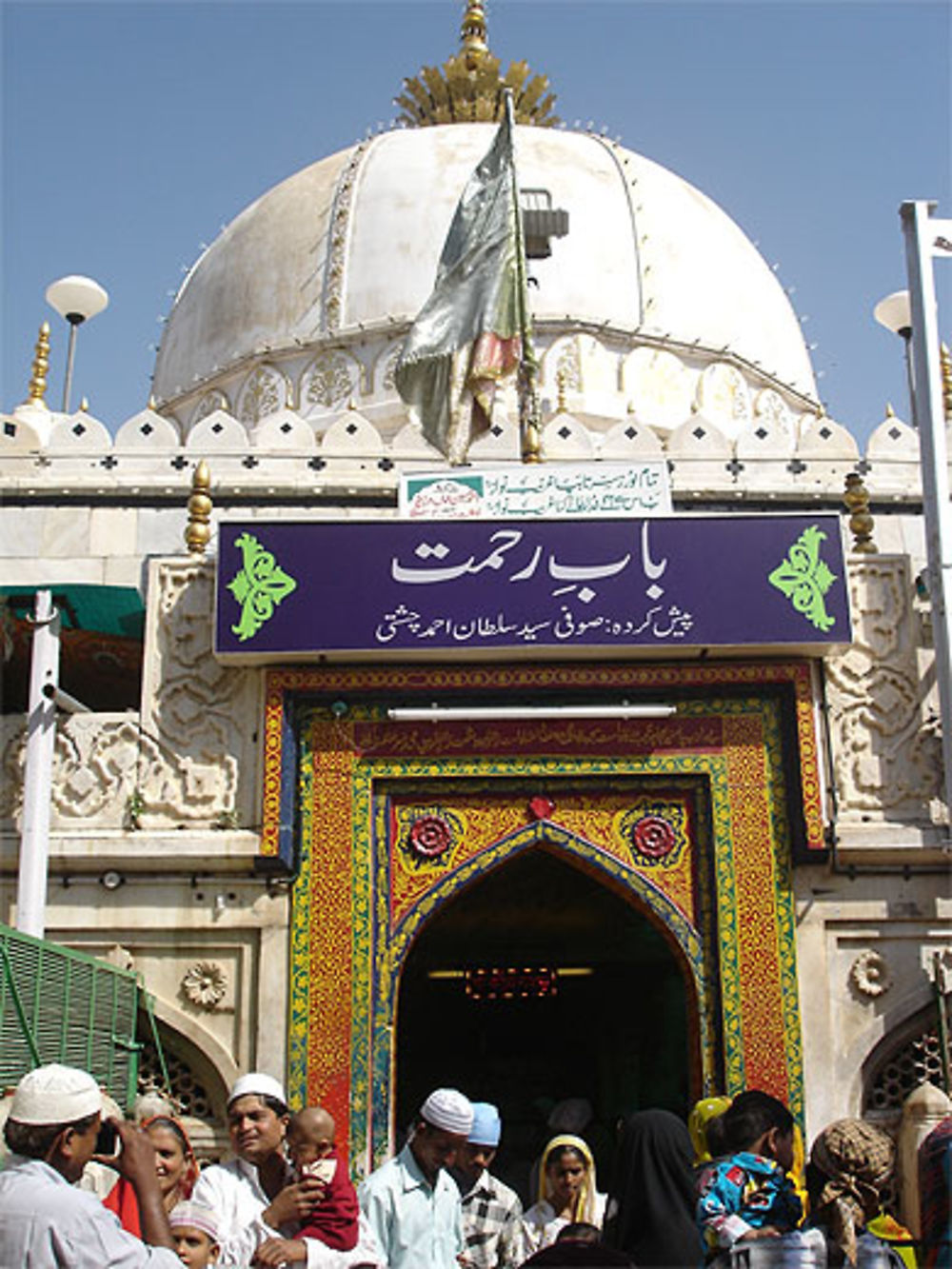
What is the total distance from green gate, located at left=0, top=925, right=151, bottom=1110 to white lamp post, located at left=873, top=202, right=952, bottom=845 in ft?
14.1

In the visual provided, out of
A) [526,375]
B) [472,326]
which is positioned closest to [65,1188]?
[526,375]

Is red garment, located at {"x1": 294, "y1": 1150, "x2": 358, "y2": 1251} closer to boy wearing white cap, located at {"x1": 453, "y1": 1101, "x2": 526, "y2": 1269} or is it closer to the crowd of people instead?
the crowd of people

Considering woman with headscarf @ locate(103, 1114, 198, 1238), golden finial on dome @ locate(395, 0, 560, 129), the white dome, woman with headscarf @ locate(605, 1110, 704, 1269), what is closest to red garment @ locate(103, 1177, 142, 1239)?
woman with headscarf @ locate(103, 1114, 198, 1238)

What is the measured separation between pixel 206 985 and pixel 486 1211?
347 centimetres

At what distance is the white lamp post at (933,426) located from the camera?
769 centimetres

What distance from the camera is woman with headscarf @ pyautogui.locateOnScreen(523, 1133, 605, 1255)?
5.84m

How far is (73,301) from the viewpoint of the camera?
46.3ft

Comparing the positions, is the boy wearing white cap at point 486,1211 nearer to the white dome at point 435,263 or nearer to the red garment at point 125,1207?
the red garment at point 125,1207

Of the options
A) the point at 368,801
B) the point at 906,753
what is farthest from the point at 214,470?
the point at 906,753

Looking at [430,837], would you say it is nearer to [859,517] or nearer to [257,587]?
[257,587]

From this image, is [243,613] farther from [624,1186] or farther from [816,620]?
[624,1186]

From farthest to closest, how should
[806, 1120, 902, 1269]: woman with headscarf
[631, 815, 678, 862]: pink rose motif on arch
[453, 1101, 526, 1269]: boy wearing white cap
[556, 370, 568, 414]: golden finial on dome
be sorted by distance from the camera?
[556, 370, 568, 414]: golden finial on dome → [631, 815, 678, 862]: pink rose motif on arch → [453, 1101, 526, 1269]: boy wearing white cap → [806, 1120, 902, 1269]: woman with headscarf

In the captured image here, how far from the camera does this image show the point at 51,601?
9.20 m

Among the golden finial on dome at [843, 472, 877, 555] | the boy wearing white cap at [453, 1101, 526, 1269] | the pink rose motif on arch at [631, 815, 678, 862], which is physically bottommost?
the boy wearing white cap at [453, 1101, 526, 1269]
